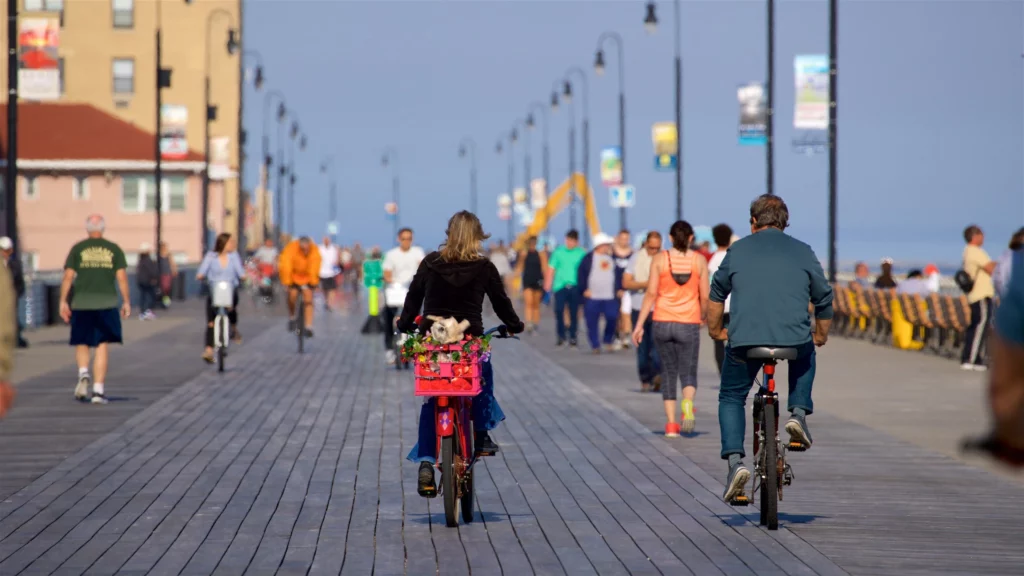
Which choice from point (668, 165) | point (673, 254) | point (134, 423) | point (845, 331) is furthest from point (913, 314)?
point (668, 165)

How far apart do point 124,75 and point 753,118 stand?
5093 cm

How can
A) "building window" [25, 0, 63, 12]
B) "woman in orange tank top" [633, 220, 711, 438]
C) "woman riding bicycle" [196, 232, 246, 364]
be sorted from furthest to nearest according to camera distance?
1. "building window" [25, 0, 63, 12]
2. "woman riding bicycle" [196, 232, 246, 364]
3. "woman in orange tank top" [633, 220, 711, 438]

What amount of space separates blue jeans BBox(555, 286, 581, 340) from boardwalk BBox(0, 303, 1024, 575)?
33.6 feet

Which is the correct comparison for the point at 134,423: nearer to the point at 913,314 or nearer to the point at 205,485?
the point at 205,485

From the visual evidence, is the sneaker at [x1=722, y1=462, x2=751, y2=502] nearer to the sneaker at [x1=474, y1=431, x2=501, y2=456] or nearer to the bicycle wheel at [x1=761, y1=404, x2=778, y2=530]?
the bicycle wheel at [x1=761, y1=404, x2=778, y2=530]

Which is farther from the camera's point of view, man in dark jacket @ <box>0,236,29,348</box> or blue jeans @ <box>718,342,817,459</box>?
man in dark jacket @ <box>0,236,29,348</box>

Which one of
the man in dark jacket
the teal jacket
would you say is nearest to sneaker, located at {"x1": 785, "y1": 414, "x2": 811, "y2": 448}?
the teal jacket

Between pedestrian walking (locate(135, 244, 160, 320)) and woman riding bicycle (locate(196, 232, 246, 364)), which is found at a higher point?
woman riding bicycle (locate(196, 232, 246, 364))

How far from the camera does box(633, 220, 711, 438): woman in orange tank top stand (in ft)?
45.1

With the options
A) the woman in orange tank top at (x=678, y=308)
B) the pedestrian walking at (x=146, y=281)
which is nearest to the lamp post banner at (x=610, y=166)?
the pedestrian walking at (x=146, y=281)

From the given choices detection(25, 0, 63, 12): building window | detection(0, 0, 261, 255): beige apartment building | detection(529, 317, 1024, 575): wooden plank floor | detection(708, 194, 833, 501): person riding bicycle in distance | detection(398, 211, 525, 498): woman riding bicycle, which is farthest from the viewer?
detection(0, 0, 261, 255): beige apartment building

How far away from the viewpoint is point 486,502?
10023 millimetres

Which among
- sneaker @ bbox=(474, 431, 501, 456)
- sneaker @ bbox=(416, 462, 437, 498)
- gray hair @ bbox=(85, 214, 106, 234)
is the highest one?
gray hair @ bbox=(85, 214, 106, 234)

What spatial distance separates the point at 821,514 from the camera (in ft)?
31.1
